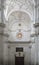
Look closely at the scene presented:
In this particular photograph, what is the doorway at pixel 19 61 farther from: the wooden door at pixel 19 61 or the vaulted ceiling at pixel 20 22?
the vaulted ceiling at pixel 20 22

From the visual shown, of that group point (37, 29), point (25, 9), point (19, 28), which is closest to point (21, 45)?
point (19, 28)

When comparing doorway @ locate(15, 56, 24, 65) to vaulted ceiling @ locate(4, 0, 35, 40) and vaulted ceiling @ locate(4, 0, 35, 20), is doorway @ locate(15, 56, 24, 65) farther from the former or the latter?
vaulted ceiling @ locate(4, 0, 35, 20)

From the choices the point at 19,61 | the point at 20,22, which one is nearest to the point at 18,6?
the point at 20,22

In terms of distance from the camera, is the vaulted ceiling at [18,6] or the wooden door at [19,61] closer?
the vaulted ceiling at [18,6]

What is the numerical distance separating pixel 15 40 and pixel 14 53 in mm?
2527

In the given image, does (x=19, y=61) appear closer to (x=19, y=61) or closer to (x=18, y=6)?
(x=19, y=61)

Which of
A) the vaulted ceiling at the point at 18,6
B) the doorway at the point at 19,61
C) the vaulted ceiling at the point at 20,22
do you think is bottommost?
the doorway at the point at 19,61

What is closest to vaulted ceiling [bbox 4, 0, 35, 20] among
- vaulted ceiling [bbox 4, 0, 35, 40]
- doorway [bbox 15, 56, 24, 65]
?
vaulted ceiling [bbox 4, 0, 35, 40]

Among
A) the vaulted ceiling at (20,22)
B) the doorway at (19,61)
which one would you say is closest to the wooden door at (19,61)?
the doorway at (19,61)

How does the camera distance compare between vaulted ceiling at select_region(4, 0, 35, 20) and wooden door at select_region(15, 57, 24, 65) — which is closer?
vaulted ceiling at select_region(4, 0, 35, 20)

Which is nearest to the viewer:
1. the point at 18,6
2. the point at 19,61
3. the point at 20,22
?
the point at 18,6

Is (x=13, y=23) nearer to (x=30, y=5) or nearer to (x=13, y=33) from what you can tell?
(x=13, y=33)

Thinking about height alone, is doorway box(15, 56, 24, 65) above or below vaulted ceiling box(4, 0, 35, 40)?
below

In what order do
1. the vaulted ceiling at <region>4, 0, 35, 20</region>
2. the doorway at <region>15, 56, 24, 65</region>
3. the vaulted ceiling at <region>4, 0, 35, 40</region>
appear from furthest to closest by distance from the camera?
the doorway at <region>15, 56, 24, 65</region> → the vaulted ceiling at <region>4, 0, 35, 40</region> → the vaulted ceiling at <region>4, 0, 35, 20</region>
